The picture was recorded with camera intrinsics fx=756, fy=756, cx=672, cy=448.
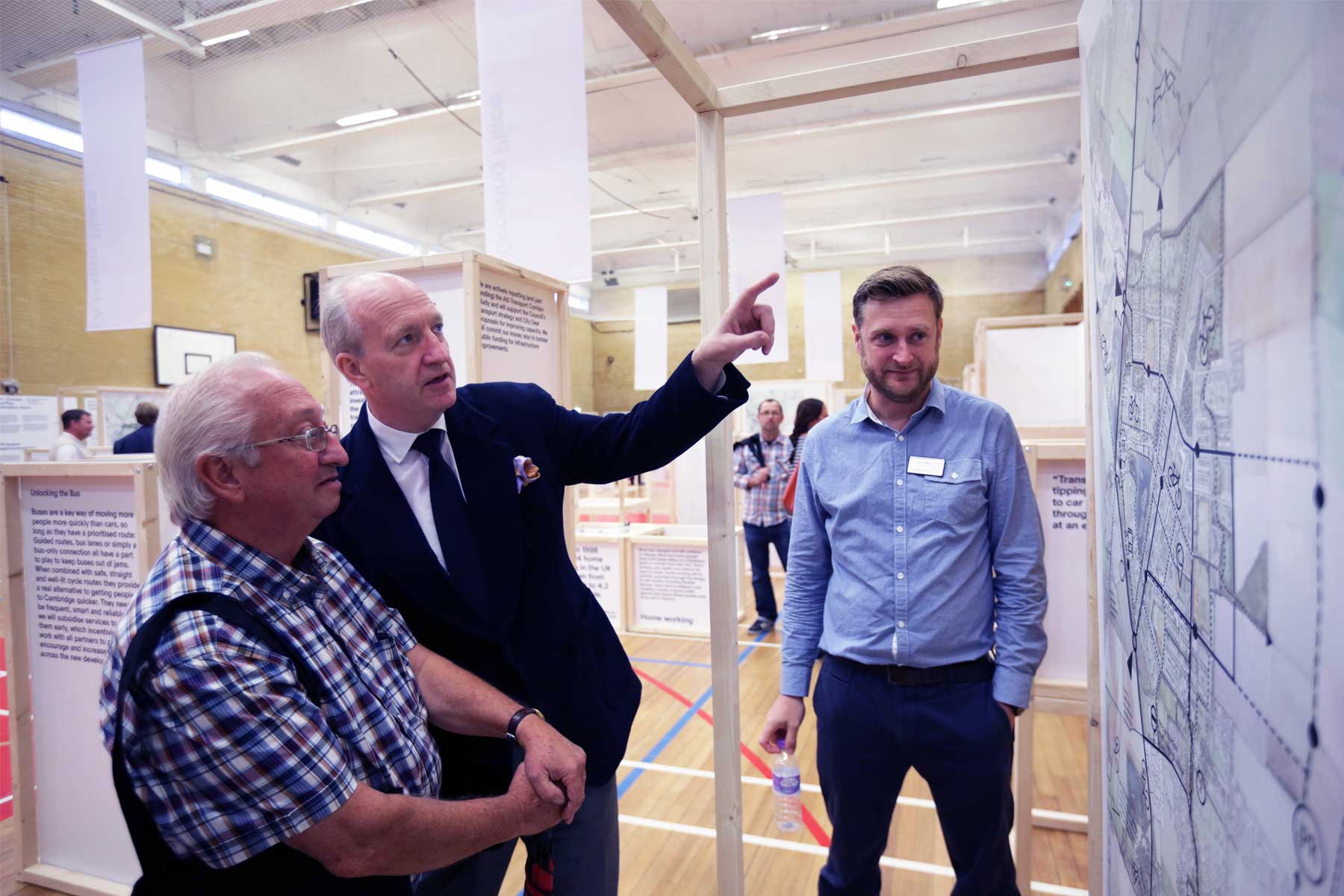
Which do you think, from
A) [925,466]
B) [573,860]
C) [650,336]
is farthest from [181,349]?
[925,466]

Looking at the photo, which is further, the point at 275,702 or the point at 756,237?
the point at 756,237

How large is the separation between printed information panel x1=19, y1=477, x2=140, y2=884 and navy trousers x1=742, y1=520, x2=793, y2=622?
4.24 m

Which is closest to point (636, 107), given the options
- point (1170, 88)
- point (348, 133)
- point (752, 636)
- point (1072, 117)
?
point (348, 133)

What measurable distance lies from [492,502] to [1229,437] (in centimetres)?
Answer: 114

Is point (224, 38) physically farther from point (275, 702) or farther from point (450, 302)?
point (275, 702)

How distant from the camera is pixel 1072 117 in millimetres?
9672

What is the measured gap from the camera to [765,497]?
603cm

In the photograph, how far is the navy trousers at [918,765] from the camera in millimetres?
1592

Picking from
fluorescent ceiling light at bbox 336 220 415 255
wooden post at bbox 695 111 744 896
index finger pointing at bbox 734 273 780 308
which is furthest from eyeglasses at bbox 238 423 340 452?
fluorescent ceiling light at bbox 336 220 415 255

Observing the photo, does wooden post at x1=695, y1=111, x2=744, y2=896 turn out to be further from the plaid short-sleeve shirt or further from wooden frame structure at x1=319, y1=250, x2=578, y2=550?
the plaid short-sleeve shirt

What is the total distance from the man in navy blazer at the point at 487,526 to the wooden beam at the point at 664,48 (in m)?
0.52

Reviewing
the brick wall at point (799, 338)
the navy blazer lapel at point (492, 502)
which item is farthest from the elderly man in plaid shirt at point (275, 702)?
the brick wall at point (799, 338)

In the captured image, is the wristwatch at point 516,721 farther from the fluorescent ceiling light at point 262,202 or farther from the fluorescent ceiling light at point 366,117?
the fluorescent ceiling light at point 262,202

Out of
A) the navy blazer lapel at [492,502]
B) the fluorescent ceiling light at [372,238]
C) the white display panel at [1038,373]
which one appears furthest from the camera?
the fluorescent ceiling light at [372,238]
